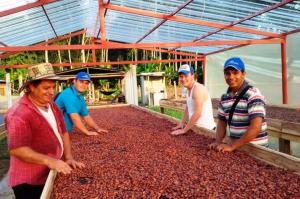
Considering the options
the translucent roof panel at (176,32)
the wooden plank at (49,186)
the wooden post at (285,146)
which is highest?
the translucent roof panel at (176,32)

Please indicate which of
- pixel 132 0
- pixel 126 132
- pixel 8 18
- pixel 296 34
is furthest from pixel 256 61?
pixel 126 132

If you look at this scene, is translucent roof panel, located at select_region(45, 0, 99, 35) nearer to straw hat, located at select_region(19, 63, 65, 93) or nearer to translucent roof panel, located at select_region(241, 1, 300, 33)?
translucent roof panel, located at select_region(241, 1, 300, 33)

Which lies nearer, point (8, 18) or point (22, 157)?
point (22, 157)

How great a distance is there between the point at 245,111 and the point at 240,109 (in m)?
0.04

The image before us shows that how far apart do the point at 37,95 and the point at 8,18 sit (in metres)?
7.94

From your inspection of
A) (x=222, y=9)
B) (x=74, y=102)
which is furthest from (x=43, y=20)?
(x=74, y=102)

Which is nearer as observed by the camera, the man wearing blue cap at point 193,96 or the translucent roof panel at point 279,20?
the man wearing blue cap at point 193,96

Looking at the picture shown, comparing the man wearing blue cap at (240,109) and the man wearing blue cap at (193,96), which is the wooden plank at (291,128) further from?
the man wearing blue cap at (240,109)

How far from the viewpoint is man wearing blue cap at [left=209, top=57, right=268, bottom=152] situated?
2633 mm

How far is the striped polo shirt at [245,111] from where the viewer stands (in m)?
2.63

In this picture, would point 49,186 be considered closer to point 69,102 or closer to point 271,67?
point 69,102

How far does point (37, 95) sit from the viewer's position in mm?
2350

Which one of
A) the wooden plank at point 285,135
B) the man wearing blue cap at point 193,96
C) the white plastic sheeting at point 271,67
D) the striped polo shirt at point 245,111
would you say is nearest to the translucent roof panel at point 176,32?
the white plastic sheeting at point 271,67

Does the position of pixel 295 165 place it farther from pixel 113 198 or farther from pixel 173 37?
pixel 173 37
